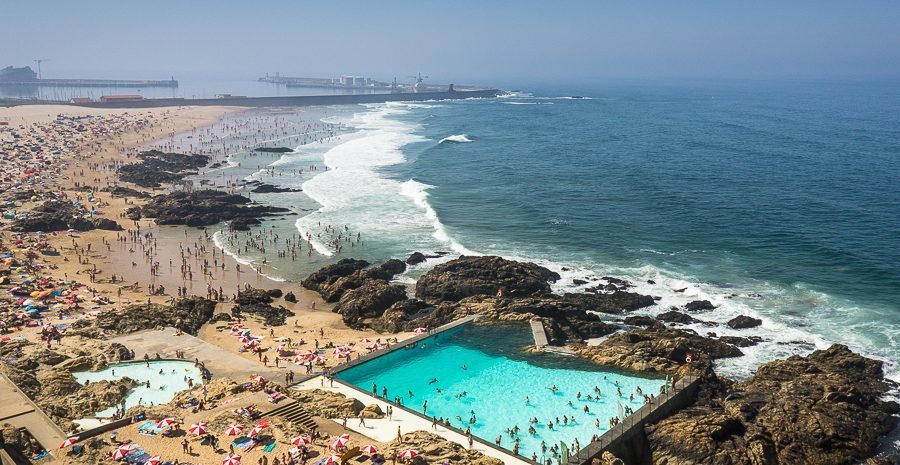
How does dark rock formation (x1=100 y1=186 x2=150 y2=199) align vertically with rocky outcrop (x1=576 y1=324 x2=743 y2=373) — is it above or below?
above

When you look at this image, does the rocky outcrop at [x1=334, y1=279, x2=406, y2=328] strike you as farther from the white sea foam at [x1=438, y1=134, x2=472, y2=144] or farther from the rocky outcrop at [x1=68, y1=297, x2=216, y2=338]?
the white sea foam at [x1=438, y1=134, x2=472, y2=144]

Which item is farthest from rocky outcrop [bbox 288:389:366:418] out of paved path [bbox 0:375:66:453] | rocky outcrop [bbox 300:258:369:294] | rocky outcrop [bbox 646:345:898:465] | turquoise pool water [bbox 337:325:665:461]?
rocky outcrop [bbox 300:258:369:294]

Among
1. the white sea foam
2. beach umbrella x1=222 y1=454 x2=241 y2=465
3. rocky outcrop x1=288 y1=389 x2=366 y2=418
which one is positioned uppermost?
the white sea foam

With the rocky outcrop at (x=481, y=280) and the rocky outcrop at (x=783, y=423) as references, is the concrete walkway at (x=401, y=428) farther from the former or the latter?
the rocky outcrop at (x=481, y=280)

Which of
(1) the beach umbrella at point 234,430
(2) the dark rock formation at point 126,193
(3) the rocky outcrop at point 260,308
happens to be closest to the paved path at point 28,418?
(1) the beach umbrella at point 234,430

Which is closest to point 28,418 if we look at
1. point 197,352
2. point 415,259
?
point 197,352

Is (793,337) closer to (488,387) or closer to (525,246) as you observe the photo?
(488,387)
